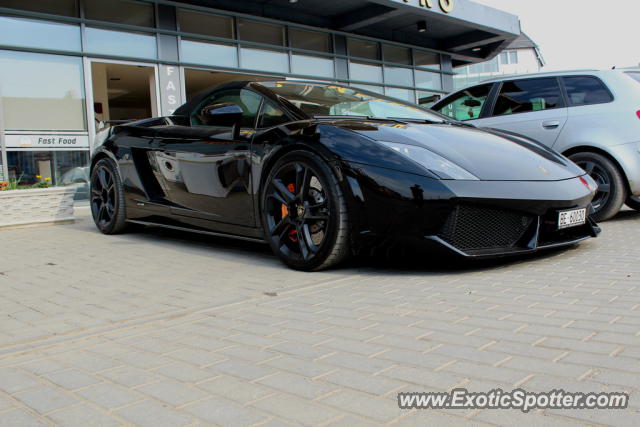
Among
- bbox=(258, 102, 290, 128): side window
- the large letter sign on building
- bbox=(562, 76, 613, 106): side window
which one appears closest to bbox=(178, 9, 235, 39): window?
the large letter sign on building

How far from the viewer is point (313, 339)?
2330mm

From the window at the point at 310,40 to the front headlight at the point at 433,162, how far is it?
1149 cm

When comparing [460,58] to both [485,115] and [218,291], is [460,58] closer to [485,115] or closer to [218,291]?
[485,115]

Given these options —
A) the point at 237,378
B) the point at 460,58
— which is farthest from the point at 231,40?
the point at 237,378

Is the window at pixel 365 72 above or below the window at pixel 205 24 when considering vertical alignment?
below

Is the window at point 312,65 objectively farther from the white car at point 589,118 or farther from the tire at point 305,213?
the tire at point 305,213

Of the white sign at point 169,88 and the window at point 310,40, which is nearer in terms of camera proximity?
the white sign at point 169,88

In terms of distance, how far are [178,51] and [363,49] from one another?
5.79m

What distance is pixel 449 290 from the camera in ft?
9.88

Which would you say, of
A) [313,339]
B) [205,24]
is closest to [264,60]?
[205,24]

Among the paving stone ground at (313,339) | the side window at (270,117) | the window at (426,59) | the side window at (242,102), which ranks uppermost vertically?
the window at (426,59)

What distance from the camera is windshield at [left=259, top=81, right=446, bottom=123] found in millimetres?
4148
